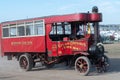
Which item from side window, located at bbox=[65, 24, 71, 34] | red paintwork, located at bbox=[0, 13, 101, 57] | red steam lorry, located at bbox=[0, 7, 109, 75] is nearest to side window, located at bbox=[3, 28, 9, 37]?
red steam lorry, located at bbox=[0, 7, 109, 75]

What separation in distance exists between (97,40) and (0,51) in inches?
270

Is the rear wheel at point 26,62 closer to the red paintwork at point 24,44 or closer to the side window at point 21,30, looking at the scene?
the red paintwork at point 24,44

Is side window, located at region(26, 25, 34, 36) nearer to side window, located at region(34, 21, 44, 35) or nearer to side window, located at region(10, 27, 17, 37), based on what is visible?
side window, located at region(34, 21, 44, 35)

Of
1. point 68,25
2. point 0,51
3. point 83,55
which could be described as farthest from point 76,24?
point 0,51

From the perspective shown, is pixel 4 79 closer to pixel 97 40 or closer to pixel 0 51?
pixel 97 40

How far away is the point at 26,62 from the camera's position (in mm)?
18969

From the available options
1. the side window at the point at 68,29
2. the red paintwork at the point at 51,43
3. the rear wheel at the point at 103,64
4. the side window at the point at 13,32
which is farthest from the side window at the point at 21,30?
the rear wheel at the point at 103,64

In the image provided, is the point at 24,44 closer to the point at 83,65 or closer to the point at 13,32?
the point at 13,32

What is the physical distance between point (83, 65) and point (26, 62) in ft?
12.6

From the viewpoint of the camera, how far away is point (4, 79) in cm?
1533

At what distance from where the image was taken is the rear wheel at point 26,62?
18609mm

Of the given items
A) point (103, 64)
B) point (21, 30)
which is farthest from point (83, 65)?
point (21, 30)

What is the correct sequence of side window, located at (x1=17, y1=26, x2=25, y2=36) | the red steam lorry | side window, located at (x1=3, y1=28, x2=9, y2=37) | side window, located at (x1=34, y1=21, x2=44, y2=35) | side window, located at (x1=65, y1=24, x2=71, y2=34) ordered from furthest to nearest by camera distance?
side window, located at (x1=3, y1=28, x2=9, y2=37) → side window, located at (x1=17, y1=26, x2=25, y2=36) → side window, located at (x1=65, y1=24, x2=71, y2=34) → side window, located at (x1=34, y1=21, x2=44, y2=35) → the red steam lorry

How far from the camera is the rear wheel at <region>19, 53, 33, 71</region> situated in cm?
1861
